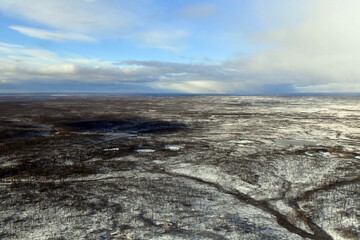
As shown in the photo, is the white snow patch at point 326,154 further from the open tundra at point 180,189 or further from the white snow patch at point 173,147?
the white snow patch at point 173,147

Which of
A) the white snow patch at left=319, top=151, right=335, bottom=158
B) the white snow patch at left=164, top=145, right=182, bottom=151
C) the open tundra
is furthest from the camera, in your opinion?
the white snow patch at left=164, top=145, right=182, bottom=151

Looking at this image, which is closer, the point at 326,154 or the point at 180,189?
the point at 180,189

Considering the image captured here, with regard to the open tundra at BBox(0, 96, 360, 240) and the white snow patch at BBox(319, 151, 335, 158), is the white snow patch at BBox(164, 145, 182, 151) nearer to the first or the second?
the open tundra at BBox(0, 96, 360, 240)

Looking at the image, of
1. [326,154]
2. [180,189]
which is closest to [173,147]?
[180,189]

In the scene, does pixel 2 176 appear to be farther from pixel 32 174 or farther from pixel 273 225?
pixel 273 225

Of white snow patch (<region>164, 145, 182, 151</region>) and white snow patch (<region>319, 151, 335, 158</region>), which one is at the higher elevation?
white snow patch (<region>319, 151, 335, 158</region>)

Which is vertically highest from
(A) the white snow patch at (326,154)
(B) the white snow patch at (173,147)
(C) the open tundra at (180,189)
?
(A) the white snow patch at (326,154)

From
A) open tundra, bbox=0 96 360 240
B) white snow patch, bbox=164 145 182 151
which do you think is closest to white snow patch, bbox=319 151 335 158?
open tundra, bbox=0 96 360 240

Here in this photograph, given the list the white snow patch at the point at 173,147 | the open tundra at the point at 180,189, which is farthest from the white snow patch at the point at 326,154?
the white snow patch at the point at 173,147

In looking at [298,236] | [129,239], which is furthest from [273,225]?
[129,239]

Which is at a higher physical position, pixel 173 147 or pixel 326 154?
pixel 326 154

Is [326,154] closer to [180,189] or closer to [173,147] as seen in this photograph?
[173,147]
